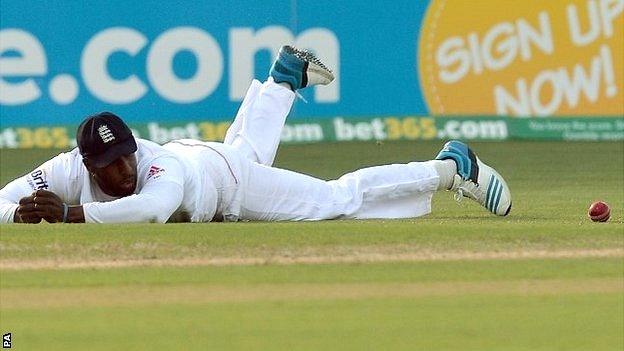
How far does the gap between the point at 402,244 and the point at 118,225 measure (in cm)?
142

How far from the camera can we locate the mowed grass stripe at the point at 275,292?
654 cm

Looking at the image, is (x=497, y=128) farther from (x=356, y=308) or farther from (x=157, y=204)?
(x=356, y=308)

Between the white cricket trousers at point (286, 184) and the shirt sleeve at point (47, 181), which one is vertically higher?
the shirt sleeve at point (47, 181)

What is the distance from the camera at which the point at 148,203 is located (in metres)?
8.05

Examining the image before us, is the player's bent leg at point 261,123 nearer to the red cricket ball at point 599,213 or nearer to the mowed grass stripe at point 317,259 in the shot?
the mowed grass stripe at point 317,259

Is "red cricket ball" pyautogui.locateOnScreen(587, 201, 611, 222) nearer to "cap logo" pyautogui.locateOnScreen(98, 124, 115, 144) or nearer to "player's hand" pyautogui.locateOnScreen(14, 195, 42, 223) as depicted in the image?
"cap logo" pyautogui.locateOnScreen(98, 124, 115, 144)

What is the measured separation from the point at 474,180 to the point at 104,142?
7.48 ft

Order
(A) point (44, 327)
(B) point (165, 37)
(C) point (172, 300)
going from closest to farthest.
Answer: (A) point (44, 327), (C) point (172, 300), (B) point (165, 37)

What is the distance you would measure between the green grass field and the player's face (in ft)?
0.77

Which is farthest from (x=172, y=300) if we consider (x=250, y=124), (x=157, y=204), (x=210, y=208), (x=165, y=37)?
(x=165, y=37)

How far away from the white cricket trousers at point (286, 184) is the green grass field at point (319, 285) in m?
0.25

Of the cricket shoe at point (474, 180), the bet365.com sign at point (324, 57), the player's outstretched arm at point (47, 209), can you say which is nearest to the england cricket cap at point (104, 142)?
the player's outstretched arm at point (47, 209)

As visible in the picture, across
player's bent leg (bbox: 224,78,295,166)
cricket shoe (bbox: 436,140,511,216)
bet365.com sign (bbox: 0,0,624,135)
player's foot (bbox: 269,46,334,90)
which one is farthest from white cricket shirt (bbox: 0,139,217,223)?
bet365.com sign (bbox: 0,0,624,135)

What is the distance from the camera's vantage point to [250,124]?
30.1 ft
